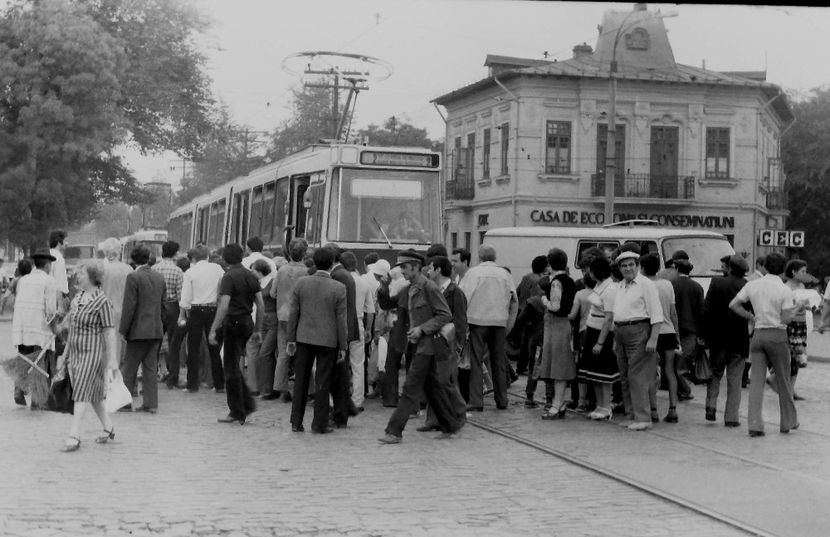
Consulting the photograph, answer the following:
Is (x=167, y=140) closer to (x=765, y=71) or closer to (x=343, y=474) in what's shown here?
(x=765, y=71)

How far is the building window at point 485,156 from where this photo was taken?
1886 inches

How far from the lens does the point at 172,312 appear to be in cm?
1639

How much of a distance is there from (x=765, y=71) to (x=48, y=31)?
32732mm

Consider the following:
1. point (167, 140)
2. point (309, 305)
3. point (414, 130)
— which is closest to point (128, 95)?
point (167, 140)

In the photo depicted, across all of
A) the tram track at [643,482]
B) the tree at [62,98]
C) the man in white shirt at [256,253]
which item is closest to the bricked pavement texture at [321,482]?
the tram track at [643,482]

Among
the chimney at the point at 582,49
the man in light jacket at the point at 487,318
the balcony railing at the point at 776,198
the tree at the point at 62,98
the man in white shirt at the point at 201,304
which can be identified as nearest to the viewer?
the man in light jacket at the point at 487,318

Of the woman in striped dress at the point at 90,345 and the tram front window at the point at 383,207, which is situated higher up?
the tram front window at the point at 383,207

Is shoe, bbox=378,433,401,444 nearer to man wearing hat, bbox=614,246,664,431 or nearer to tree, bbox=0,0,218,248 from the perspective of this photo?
man wearing hat, bbox=614,246,664,431

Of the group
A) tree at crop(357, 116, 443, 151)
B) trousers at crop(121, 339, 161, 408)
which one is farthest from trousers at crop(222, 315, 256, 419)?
tree at crop(357, 116, 443, 151)

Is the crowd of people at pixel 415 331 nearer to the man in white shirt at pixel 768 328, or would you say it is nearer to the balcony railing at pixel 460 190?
the man in white shirt at pixel 768 328

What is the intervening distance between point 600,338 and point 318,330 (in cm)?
307

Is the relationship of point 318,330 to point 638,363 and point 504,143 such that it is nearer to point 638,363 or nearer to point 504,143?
point 638,363

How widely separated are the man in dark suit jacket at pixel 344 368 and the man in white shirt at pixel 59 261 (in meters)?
3.29

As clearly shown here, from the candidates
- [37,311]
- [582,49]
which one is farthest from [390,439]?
[582,49]
